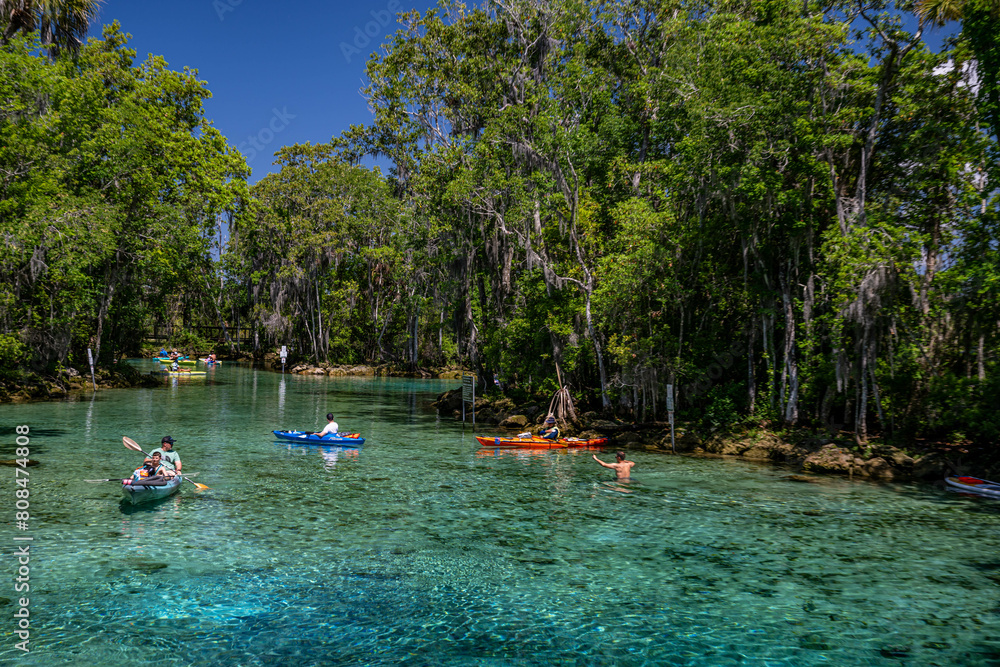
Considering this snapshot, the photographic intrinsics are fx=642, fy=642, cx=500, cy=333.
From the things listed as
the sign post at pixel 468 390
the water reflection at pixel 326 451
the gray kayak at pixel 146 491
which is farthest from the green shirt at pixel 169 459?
the sign post at pixel 468 390

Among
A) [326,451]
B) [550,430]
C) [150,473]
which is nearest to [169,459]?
[150,473]

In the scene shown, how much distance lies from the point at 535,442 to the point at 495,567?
14.4 meters

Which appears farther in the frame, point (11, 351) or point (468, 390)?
point (468, 390)

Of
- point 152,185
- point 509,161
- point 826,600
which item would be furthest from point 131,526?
point 152,185

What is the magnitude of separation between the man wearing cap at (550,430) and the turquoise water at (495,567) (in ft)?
15.2

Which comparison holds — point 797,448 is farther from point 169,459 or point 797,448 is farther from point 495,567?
point 169,459

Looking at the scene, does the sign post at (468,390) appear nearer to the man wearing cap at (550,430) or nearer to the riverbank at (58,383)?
the man wearing cap at (550,430)

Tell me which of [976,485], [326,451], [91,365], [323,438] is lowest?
[326,451]

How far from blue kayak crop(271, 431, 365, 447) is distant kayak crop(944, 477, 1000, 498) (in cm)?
1963

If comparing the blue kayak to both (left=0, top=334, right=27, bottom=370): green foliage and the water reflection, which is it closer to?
the water reflection

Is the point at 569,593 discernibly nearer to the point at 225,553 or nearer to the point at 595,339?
the point at 225,553

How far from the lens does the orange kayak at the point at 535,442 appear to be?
2591cm

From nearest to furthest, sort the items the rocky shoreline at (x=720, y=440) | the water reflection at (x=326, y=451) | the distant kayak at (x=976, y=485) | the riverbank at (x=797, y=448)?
the distant kayak at (x=976, y=485) → the riverbank at (x=797, y=448) → the rocky shoreline at (x=720, y=440) → the water reflection at (x=326, y=451)

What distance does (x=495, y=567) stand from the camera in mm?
11656
